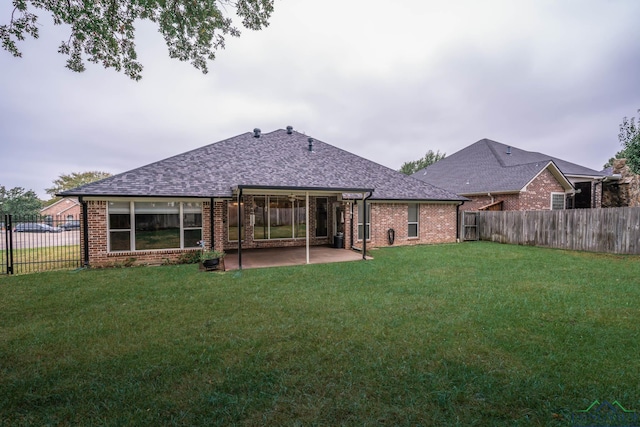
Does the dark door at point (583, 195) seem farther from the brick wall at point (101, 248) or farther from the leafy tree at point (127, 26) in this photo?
the brick wall at point (101, 248)

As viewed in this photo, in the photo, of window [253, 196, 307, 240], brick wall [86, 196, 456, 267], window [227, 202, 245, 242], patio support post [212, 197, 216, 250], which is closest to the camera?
brick wall [86, 196, 456, 267]

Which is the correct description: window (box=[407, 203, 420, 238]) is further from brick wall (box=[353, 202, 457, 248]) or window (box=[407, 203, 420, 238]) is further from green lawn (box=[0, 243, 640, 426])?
green lawn (box=[0, 243, 640, 426])

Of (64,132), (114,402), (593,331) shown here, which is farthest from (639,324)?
(64,132)

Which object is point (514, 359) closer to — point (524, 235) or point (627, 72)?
point (524, 235)

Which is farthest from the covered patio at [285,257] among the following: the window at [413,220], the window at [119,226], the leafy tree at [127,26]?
the leafy tree at [127,26]

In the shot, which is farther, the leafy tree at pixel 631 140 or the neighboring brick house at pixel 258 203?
the leafy tree at pixel 631 140

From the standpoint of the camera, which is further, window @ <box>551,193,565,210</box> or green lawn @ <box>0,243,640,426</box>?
window @ <box>551,193,565,210</box>

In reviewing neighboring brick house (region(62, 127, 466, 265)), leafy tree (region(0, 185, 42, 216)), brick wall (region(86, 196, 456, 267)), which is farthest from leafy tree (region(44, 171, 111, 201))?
brick wall (region(86, 196, 456, 267))

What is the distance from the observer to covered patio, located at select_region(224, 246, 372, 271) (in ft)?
32.7

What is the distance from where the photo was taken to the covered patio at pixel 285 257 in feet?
32.7

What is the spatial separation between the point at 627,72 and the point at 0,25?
22.6 m

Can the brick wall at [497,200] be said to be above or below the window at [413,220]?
above

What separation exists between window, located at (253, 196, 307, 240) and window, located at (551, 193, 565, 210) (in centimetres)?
1746

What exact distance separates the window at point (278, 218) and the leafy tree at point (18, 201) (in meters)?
52.1
